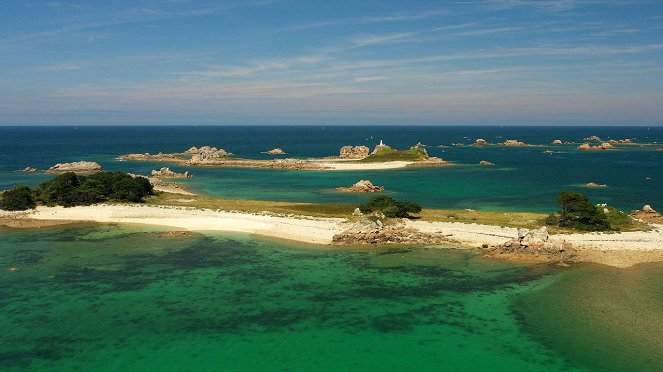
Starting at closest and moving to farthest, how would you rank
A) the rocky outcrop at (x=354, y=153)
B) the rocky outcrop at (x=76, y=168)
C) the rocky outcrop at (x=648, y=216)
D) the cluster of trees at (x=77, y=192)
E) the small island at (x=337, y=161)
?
1. the rocky outcrop at (x=648, y=216)
2. the cluster of trees at (x=77, y=192)
3. the rocky outcrop at (x=76, y=168)
4. the small island at (x=337, y=161)
5. the rocky outcrop at (x=354, y=153)

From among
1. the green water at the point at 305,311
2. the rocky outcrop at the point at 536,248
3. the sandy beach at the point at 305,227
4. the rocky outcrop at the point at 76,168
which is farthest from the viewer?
the rocky outcrop at the point at 76,168

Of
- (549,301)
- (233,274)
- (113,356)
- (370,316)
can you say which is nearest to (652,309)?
(549,301)

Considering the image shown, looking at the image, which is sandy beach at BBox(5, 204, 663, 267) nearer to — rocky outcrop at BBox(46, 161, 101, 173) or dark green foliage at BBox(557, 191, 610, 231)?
dark green foliage at BBox(557, 191, 610, 231)

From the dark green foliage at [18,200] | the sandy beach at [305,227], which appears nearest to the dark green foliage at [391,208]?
the sandy beach at [305,227]

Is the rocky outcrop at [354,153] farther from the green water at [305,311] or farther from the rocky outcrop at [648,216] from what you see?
the green water at [305,311]

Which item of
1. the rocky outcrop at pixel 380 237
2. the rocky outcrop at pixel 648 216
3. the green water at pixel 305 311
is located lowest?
the green water at pixel 305 311

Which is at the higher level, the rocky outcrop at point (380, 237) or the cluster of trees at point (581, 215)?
the cluster of trees at point (581, 215)

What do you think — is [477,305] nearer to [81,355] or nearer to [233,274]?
[233,274]
